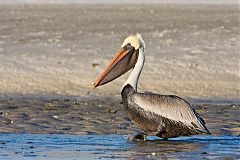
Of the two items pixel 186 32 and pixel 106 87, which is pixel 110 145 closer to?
pixel 106 87

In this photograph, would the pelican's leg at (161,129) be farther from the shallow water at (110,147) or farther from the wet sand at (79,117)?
the wet sand at (79,117)

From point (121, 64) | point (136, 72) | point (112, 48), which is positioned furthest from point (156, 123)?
point (112, 48)

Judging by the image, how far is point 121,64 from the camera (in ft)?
32.4

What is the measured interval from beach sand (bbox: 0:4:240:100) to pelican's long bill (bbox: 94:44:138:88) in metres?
3.47

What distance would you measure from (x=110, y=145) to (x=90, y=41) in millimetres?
8436

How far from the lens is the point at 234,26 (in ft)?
60.1

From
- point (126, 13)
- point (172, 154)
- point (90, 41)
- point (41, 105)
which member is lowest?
point (172, 154)

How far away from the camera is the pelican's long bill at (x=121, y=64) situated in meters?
9.84

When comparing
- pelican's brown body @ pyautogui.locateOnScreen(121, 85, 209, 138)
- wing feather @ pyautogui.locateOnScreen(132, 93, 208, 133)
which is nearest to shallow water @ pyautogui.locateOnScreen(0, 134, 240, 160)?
pelican's brown body @ pyautogui.locateOnScreen(121, 85, 209, 138)

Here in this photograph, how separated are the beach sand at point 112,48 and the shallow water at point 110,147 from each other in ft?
12.5

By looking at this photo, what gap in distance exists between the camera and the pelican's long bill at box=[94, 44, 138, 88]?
32.3ft

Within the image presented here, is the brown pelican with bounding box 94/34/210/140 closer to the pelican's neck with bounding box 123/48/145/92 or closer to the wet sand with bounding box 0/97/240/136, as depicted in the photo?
the pelican's neck with bounding box 123/48/145/92

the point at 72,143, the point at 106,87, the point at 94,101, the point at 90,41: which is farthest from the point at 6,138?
the point at 90,41

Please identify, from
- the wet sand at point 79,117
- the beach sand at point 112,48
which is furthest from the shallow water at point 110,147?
the beach sand at point 112,48
